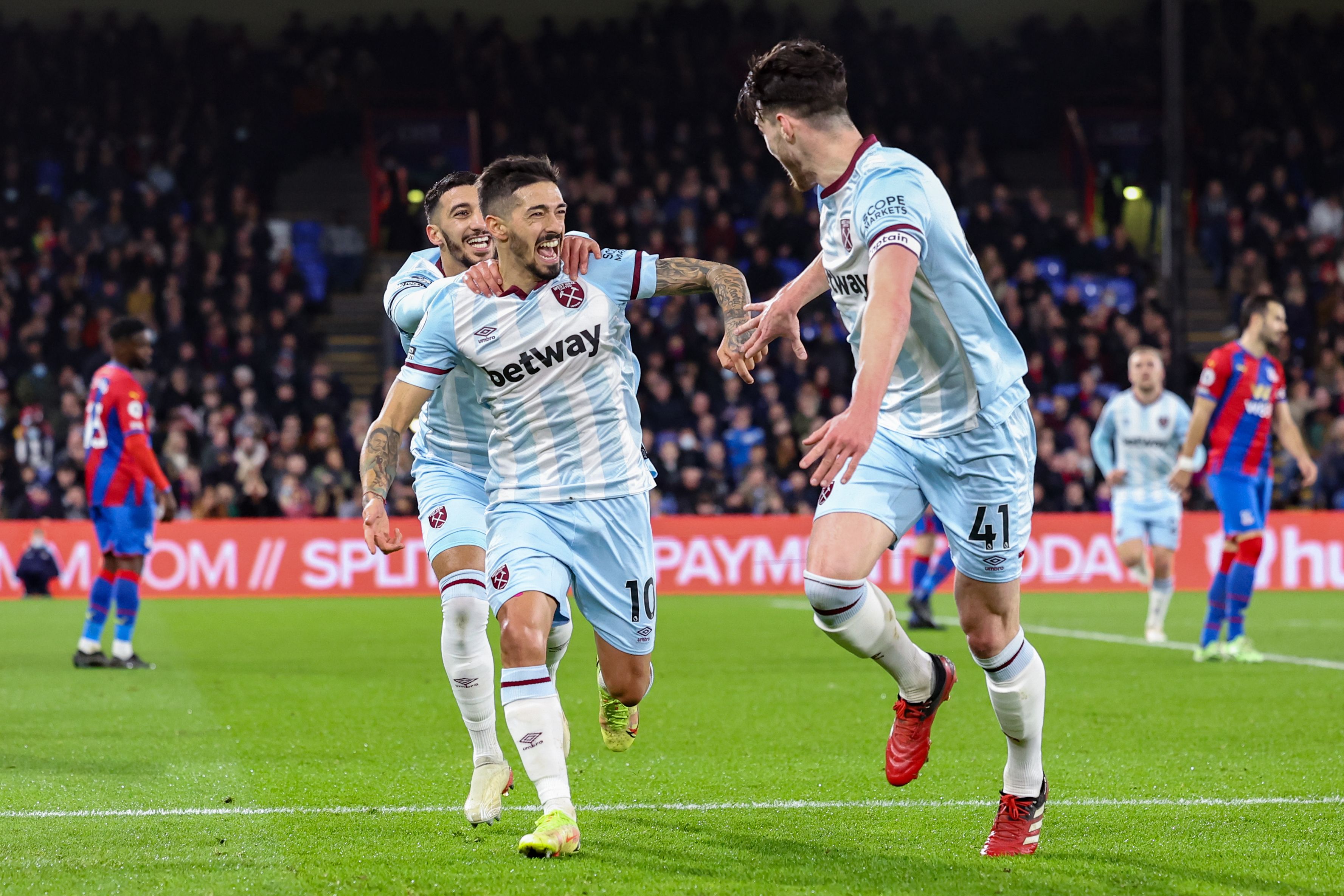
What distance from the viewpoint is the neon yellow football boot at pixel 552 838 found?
440cm

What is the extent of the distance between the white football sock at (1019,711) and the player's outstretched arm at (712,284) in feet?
3.77

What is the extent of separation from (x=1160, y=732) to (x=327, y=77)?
21.7 metres

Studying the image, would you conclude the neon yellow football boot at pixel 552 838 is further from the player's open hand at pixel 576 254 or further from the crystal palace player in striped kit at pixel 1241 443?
the crystal palace player in striped kit at pixel 1241 443

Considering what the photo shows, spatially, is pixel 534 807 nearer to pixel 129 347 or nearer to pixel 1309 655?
pixel 129 347

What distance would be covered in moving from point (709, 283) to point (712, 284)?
26 mm

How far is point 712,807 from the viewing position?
17.6 feet

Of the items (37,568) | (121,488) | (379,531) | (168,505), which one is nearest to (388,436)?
(379,531)

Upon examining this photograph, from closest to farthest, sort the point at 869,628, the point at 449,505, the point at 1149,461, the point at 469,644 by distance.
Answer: the point at 869,628
the point at 469,644
the point at 449,505
the point at 1149,461

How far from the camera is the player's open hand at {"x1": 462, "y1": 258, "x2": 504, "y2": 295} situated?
4957mm

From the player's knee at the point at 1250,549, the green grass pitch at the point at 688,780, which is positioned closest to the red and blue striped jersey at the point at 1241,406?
the player's knee at the point at 1250,549

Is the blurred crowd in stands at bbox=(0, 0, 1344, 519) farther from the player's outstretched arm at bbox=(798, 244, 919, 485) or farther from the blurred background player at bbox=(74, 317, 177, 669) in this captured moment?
the player's outstretched arm at bbox=(798, 244, 919, 485)

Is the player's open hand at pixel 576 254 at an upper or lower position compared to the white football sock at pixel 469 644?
upper

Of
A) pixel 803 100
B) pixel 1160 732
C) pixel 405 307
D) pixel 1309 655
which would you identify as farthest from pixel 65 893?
pixel 1309 655

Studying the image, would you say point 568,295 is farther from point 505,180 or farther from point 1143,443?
point 1143,443
